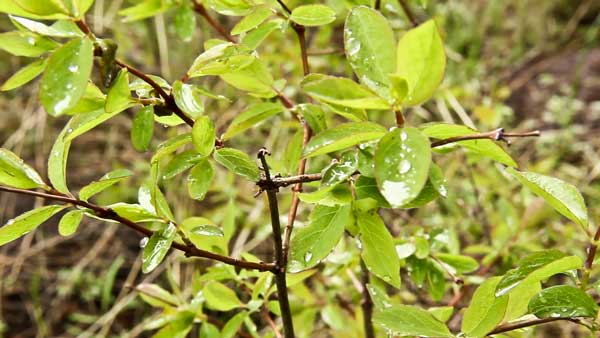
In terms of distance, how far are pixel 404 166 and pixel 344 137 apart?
5 cm

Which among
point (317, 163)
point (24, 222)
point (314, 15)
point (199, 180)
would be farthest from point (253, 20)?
point (317, 163)

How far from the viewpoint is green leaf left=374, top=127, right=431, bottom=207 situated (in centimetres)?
36

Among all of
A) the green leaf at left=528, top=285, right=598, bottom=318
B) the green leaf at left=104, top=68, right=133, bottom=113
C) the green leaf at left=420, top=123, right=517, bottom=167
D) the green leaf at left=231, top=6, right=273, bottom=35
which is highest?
the green leaf at left=104, top=68, right=133, bottom=113

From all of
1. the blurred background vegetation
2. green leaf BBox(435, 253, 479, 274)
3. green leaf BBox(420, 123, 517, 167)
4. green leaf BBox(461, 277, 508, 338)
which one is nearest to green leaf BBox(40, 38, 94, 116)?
green leaf BBox(420, 123, 517, 167)

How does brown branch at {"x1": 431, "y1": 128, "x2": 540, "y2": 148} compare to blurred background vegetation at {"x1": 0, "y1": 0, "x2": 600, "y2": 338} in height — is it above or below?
above

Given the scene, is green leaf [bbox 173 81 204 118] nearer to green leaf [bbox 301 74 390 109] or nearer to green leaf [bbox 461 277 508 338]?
green leaf [bbox 301 74 390 109]

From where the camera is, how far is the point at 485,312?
492 millimetres

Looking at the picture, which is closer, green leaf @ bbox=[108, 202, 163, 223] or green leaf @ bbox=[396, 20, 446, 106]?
green leaf @ bbox=[396, 20, 446, 106]

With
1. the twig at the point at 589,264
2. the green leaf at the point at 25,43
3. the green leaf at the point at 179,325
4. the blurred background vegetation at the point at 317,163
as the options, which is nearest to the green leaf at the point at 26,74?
the green leaf at the point at 25,43

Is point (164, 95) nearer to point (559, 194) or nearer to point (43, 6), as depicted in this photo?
point (43, 6)

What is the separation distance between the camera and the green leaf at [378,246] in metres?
0.51

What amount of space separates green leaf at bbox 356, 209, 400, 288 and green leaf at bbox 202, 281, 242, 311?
0.19m

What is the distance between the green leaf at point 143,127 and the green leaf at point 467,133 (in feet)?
0.73

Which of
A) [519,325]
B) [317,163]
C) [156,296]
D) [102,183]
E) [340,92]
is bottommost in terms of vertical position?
[317,163]
